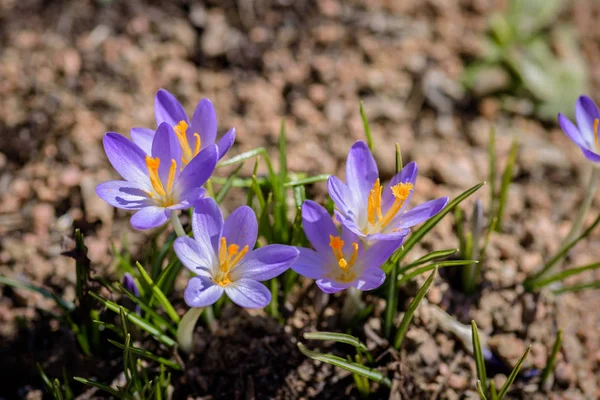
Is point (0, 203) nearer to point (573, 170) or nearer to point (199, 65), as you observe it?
point (199, 65)

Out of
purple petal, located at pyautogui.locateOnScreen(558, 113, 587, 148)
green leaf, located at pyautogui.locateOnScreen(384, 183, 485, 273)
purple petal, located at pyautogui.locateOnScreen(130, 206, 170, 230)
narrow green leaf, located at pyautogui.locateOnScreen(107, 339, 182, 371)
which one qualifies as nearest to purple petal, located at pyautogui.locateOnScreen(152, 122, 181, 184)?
purple petal, located at pyautogui.locateOnScreen(130, 206, 170, 230)

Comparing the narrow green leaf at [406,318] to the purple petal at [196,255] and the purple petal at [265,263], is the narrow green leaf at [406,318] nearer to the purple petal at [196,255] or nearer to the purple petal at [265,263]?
the purple petal at [265,263]

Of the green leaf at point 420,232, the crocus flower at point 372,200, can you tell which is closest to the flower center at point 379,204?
the crocus flower at point 372,200

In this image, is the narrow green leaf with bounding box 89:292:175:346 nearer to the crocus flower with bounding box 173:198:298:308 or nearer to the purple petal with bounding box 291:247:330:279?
the crocus flower with bounding box 173:198:298:308

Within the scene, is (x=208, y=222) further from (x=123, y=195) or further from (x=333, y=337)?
(x=333, y=337)

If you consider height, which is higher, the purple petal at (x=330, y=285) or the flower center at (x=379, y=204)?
the flower center at (x=379, y=204)

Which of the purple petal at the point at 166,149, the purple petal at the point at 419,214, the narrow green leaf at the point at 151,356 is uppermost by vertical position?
the purple petal at the point at 166,149
